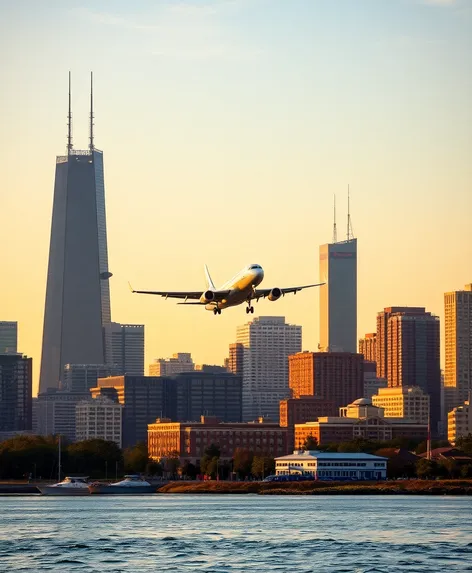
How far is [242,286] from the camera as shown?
533 ft

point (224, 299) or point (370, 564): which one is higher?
point (224, 299)

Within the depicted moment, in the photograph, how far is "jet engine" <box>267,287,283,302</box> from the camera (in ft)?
534

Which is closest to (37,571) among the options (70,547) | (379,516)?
(70,547)

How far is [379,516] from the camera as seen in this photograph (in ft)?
646

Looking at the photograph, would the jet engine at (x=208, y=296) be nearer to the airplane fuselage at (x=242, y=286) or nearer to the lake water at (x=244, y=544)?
the airplane fuselage at (x=242, y=286)

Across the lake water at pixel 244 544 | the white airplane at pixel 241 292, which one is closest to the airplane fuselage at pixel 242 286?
the white airplane at pixel 241 292

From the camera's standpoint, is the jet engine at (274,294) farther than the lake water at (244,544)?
Yes

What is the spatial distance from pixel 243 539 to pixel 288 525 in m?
20.8

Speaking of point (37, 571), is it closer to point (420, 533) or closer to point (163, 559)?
point (163, 559)

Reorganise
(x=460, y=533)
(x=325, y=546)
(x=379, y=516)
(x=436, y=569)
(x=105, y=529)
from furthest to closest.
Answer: (x=379, y=516) < (x=105, y=529) < (x=460, y=533) < (x=325, y=546) < (x=436, y=569)

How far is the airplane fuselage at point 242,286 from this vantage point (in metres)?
161

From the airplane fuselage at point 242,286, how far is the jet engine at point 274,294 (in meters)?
1.67

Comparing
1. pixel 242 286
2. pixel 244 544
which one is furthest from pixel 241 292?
pixel 244 544

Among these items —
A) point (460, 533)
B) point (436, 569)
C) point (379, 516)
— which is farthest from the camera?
point (379, 516)
